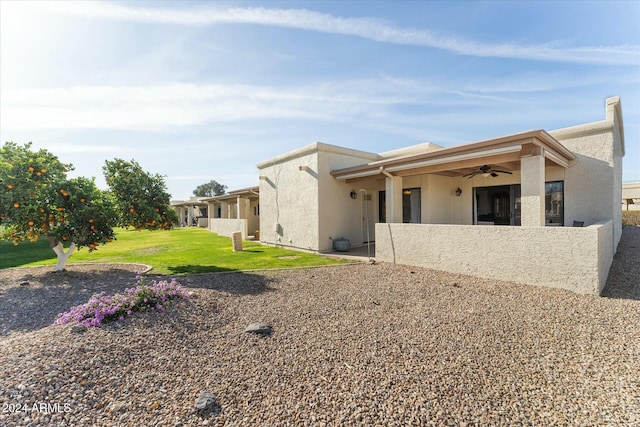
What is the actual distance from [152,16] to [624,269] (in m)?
16.8

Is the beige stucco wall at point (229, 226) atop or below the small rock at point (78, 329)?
atop

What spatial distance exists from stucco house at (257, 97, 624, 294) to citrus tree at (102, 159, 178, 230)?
6.42m

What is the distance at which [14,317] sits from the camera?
19.4ft

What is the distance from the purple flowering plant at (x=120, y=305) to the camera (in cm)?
506

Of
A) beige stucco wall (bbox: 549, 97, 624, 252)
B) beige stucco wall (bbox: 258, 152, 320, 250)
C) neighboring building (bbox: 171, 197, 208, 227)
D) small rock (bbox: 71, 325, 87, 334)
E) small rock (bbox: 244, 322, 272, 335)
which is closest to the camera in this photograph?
small rock (bbox: 71, 325, 87, 334)

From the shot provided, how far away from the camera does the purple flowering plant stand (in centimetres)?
506

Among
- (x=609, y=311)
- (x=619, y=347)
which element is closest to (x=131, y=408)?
(x=619, y=347)

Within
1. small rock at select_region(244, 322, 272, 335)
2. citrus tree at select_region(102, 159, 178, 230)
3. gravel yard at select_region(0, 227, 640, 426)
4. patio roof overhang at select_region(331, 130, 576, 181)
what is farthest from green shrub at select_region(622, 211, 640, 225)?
citrus tree at select_region(102, 159, 178, 230)

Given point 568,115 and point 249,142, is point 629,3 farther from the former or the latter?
point 249,142

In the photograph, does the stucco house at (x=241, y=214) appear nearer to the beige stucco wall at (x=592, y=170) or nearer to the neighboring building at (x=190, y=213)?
the neighboring building at (x=190, y=213)

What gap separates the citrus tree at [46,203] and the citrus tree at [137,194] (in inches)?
34.5

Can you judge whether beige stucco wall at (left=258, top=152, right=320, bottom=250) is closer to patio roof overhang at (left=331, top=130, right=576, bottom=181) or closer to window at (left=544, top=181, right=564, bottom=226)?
patio roof overhang at (left=331, top=130, right=576, bottom=181)

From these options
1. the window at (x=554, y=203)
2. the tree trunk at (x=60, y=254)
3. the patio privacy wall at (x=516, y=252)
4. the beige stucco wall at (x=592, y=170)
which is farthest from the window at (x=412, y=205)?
the tree trunk at (x=60, y=254)

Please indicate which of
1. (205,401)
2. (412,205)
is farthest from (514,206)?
(205,401)
